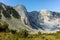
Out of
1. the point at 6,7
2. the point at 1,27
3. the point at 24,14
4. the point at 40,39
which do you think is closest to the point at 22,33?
the point at 1,27

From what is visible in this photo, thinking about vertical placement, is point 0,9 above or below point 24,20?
above

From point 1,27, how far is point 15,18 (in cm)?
11337

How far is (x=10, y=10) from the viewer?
16438 cm

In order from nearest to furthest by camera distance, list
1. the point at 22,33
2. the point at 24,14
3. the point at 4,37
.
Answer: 1. the point at 4,37
2. the point at 22,33
3. the point at 24,14

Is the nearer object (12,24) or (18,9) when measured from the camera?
(12,24)

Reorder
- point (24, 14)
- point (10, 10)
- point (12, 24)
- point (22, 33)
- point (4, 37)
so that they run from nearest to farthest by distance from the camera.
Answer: point (4, 37) → point (22, 33) → point (12, 24) → point (10, 10) → point (24, 14)

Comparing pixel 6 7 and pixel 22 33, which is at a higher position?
pixel 6 7

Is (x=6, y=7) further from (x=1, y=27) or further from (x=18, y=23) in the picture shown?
(x=1, y=27)

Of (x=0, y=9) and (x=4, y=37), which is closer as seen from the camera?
(x=4, y=37)

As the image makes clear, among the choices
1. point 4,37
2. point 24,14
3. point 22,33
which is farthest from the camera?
point 24,14

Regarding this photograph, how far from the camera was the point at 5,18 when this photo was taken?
146625 mm

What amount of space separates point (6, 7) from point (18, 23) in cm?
2117

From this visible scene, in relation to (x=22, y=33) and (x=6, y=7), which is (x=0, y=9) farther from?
(x=22, y=33)

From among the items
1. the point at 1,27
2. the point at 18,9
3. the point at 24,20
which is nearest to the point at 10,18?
the point at 24,20
